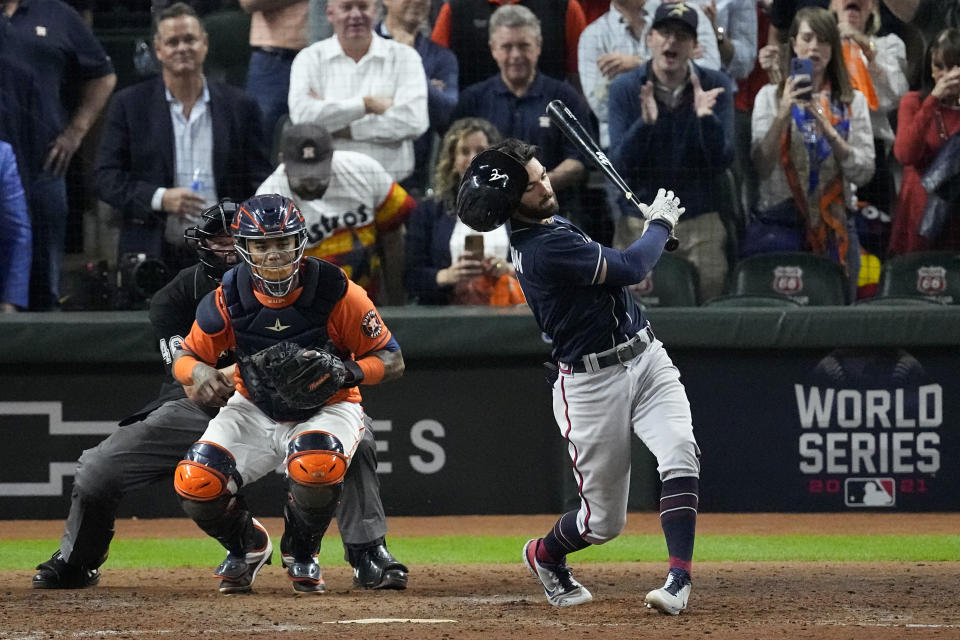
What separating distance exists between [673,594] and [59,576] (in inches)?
95.5

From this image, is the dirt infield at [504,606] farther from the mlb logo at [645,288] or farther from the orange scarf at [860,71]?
the orange scarf at [860,71]

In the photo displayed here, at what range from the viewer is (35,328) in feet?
23.1

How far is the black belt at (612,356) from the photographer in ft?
14.9

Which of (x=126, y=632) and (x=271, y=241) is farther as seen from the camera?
(x=271, y=241)

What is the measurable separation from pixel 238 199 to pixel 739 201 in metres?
2.87

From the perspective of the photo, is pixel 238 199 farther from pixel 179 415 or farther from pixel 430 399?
pixel 179 415

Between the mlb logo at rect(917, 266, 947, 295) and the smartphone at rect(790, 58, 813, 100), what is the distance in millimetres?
1193

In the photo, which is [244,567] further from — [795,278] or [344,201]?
[795,278]

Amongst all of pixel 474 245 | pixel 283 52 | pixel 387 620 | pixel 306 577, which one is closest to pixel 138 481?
pixel 306 577

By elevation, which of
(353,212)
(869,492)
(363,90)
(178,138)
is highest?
(363,90)

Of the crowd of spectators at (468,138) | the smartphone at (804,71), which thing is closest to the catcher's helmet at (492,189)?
the crowd of spectators at (468,138)

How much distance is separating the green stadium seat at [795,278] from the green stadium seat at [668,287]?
276 mm

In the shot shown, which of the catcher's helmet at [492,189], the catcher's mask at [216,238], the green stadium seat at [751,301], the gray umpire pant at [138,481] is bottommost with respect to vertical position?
the gray umpire pant at [138,481]

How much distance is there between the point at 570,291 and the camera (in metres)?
4.55
